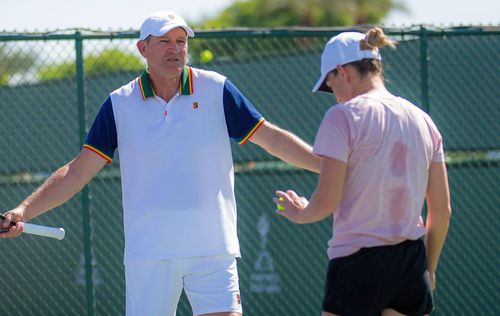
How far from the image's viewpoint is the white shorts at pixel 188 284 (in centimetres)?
Answer: 466

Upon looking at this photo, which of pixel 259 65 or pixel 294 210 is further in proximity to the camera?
pixel 259 65

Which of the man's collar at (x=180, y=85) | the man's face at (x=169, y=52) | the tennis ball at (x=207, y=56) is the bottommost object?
the man's collar at (x=180, y=85)

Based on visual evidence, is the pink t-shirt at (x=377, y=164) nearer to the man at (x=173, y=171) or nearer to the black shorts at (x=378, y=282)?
the black shorts at (x=378, y=282)

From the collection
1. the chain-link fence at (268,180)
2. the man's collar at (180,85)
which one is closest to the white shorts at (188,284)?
the man's collar at (180,85)

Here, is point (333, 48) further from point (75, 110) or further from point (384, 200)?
point (75, 110)

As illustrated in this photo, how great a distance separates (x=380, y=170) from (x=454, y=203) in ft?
13.6

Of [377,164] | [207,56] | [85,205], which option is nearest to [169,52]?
[377,164]

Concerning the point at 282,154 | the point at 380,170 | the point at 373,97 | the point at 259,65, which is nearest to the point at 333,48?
the point at 373,97

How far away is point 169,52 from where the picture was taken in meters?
4.82

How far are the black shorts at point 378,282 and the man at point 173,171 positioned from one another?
0.99 m

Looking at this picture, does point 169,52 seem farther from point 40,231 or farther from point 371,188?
point 371,188

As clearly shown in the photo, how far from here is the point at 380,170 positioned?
147 inches

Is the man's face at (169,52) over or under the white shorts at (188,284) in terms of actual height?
over

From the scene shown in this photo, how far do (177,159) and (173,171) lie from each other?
0.07m
